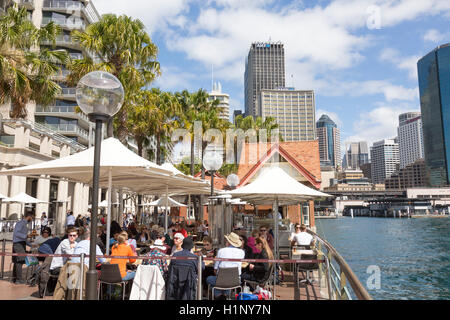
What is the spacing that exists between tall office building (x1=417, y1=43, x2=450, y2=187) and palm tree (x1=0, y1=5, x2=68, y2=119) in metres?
152

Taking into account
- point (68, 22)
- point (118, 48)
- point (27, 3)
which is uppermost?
point (68, 22)

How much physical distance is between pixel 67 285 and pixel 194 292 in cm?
221

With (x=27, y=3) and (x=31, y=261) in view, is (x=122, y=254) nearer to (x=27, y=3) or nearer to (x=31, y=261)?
(x=31, y=261)

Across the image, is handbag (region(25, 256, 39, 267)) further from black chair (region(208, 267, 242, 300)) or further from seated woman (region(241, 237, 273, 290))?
seated woman (region(241, 237, 273, 290))

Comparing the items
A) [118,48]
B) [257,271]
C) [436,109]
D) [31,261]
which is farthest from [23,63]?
[436,109]

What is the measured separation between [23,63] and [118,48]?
4.62m

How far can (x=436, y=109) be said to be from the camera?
14462 centimetres

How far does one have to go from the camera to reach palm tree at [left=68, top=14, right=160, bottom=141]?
53.8 feet

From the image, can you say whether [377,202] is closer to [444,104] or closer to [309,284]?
[444,104]

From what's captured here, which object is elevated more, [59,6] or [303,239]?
[59,6]

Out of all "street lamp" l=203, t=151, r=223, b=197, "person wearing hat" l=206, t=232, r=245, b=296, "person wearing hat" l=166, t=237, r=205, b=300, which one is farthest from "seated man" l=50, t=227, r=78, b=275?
"street lamp" l=203, t=151, r=223, b=197

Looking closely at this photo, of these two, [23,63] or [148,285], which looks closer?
[148,285]

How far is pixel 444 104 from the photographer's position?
138125 millimetres
